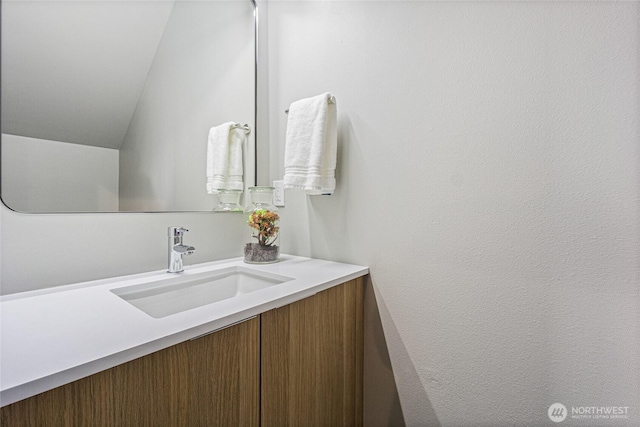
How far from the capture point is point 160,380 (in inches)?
21.4

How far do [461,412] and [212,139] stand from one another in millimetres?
1333

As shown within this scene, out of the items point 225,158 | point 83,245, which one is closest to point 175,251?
point 83,245

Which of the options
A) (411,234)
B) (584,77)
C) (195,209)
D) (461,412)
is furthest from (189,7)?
(461,412)

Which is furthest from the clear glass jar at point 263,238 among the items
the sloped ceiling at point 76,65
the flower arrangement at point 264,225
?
the sloped ceiling at point 76,65

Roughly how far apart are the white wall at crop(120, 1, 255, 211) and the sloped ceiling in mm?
48

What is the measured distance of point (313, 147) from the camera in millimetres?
1080

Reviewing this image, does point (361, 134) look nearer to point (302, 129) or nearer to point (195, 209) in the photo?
point (302, 129)

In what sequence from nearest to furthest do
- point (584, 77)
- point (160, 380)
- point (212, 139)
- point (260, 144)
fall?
point (160, 380), point (584, 77), point (212, 139), point (260, 144)

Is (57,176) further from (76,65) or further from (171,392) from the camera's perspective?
(171,392)

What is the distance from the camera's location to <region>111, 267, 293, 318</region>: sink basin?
885 mm

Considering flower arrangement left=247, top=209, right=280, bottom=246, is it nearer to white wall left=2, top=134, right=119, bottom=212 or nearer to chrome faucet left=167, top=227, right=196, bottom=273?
chrome faucet left=167, top=227, right=196, bottom=273
